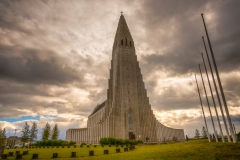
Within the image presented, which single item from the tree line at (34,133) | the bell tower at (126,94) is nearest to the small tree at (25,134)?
the tree line at (34,133)

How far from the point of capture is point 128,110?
54656 mm

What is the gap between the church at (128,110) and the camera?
5172 cm

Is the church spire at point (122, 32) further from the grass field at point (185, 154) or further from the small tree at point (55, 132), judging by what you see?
the small tree at point (55, 132)

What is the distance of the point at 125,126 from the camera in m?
52.6

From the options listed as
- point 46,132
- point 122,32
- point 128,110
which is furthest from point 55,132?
point 122,32

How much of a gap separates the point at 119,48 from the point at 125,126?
94.6 feet

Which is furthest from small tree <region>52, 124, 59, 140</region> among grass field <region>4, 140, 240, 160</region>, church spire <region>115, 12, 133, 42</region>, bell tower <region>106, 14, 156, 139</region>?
grass field <region>4, 140, 240, 160</region>

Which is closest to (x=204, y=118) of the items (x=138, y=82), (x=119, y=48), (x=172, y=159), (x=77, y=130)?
(x=172, y=159)

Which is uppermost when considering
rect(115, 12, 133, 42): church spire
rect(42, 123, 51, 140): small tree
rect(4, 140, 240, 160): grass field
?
rect(115, 12, 133, 42): church spire

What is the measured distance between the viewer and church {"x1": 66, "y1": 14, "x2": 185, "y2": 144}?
170ft

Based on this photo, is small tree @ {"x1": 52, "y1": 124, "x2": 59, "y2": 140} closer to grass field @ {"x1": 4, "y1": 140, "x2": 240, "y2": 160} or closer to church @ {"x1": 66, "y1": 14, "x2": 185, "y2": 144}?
church @ {"x1": 66, "y1": 14, "x2": 185, "y2": 144}

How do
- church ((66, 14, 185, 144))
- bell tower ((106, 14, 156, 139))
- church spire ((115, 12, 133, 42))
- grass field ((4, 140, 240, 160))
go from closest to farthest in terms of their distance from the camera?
grass field ((4, 140, 240, 160))
church ((66, 14, 185, 144))
bell tower ((106, 14, 156, 139))
church spire ((115, 12, 133, 42))

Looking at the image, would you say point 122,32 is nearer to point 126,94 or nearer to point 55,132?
point 126,94

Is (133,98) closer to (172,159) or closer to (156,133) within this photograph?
(156,133)
